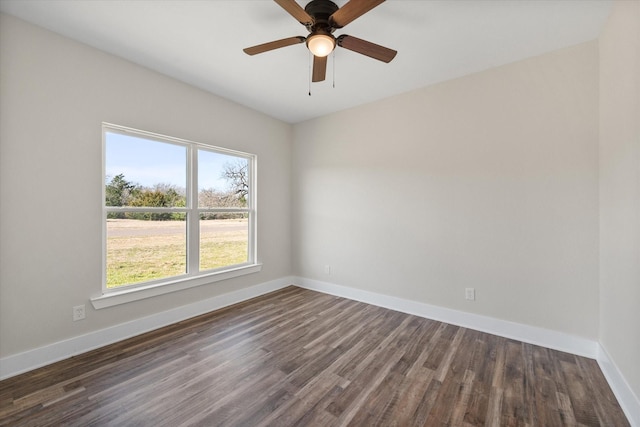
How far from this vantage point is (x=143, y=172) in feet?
9.01

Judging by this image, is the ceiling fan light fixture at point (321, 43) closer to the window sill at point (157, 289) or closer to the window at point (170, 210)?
the window at point (170, 210)

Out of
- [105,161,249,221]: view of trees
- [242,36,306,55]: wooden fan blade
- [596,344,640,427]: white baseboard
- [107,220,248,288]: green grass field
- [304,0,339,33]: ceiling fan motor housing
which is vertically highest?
[304,0,339,33]: ceiling fan motor housing

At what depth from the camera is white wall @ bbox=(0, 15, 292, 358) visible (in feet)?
6.45

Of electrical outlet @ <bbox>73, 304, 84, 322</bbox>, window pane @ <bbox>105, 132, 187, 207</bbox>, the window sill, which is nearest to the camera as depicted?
electrical outlet @ <bbox>73, 304, 84, 322</bbox>

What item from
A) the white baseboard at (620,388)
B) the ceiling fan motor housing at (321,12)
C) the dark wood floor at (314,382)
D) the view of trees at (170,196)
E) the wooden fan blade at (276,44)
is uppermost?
the ceiling fan motor housing at (321,12)

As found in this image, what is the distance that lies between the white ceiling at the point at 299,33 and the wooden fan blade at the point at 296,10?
0.31 meters

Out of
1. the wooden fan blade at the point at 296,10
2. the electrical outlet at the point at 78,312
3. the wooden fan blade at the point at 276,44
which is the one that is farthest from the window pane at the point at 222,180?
the wooden fan blade at the point at 296,10

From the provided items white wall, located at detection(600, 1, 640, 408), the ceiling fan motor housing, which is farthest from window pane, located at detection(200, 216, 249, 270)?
white wall, located at detection(600, 1, 640, 408)

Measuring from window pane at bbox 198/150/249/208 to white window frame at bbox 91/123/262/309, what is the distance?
0.07 meters

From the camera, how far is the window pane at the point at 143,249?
2.55m

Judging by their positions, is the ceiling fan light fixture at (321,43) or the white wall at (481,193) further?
the white wall at (481,193)

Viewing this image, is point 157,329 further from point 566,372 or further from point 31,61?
point 566,372

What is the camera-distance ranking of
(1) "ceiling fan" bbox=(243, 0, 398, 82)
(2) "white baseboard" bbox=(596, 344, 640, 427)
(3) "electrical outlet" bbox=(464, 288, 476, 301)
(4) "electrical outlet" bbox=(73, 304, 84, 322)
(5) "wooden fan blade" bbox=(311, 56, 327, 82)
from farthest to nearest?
(3) "electrical outlet" bbox=(464, 288, 476, 301) → (4) "electrical outlet" bbox=(73, 304, 84, 322) → (5) "wooden fan blade" bbox=(311, 56, 327, 82) → (1) "ceiling fan" bbox=(243, 0, 398, 82) → (2) "white baseboard" bbox=(596, 344, 640, 427)

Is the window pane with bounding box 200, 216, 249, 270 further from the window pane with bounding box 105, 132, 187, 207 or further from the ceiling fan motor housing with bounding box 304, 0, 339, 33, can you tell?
the ceiling fan motor housing with bounding box 304, 0, 339, 33
